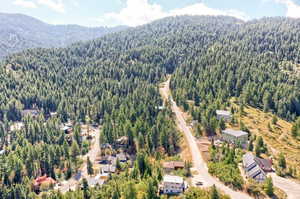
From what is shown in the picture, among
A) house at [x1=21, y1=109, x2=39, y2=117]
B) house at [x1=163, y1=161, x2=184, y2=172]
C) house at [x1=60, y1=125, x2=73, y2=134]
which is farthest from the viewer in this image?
house at [x1=21, y1=109, x2=39, y2=117]

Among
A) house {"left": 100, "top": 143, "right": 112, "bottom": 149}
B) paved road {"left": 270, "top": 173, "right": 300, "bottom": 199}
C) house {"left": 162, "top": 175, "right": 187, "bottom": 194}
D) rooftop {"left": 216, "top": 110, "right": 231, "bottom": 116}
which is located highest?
rooftop {"left": 216, "top": 110, "right": 231, "bottom": 116}

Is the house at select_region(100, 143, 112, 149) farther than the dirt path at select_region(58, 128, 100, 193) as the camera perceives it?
Yes

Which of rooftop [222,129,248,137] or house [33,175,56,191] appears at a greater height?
rooftop [222,129,248,137]

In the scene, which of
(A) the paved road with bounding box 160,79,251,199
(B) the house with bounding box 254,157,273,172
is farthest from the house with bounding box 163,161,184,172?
(B) the house with bounding box 254,157,273,172

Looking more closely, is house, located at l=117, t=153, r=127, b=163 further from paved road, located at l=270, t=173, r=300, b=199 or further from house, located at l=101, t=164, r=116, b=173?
paved road, located at l=270, t=173, r=300, b=199

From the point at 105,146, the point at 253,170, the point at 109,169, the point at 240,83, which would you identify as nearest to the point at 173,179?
the point at 253,170

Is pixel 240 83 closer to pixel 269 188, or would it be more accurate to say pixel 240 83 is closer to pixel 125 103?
pixel 125 103
